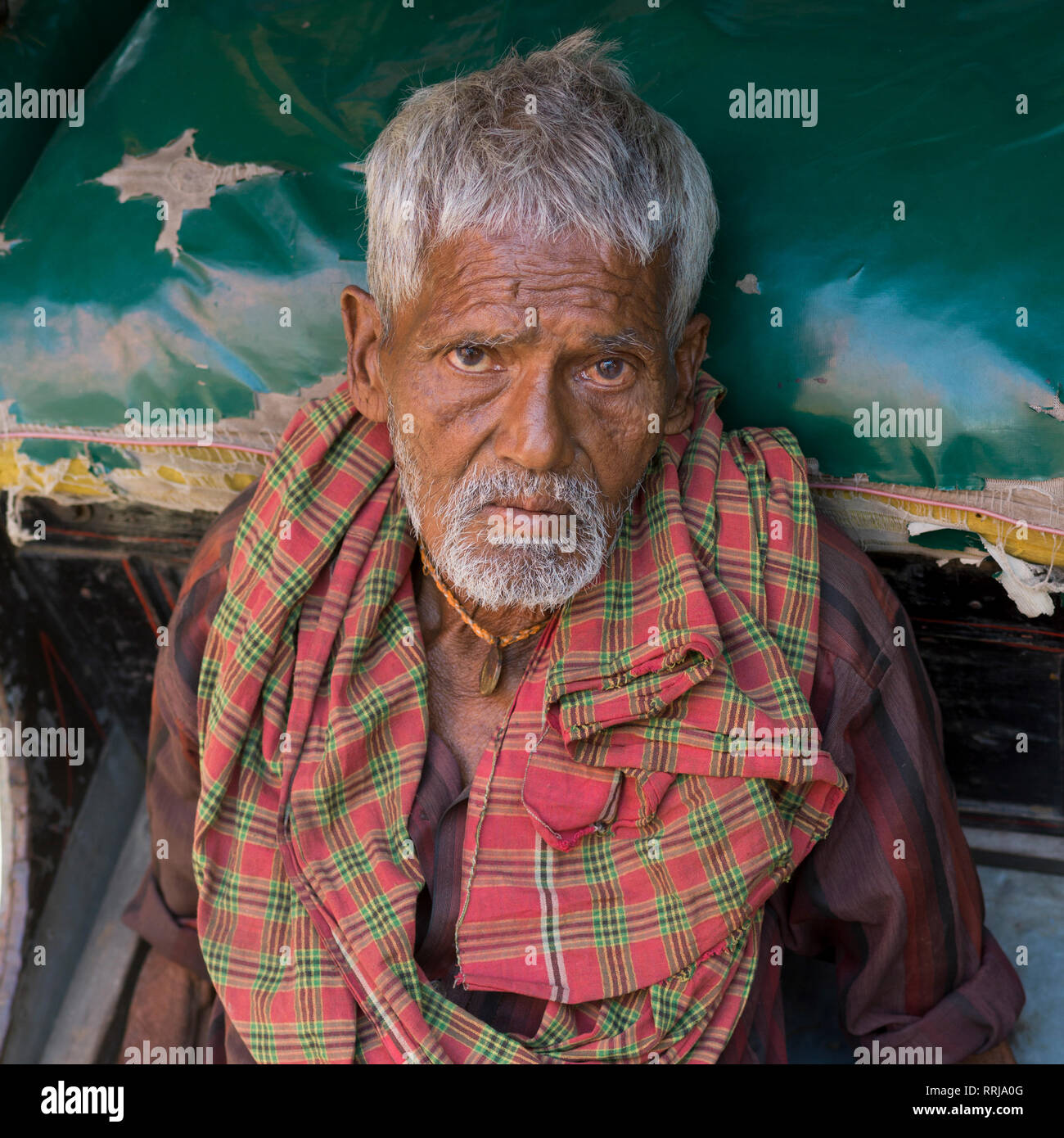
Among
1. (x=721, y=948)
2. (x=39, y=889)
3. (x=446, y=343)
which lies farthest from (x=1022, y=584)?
Result: (x=39, y=889)

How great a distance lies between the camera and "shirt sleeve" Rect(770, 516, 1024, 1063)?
5.17ft

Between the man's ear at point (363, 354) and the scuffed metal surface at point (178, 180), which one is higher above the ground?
the scuffed metal surface at point (178, 180)

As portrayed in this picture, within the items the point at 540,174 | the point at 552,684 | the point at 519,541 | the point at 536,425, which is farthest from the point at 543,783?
the point at 540,174

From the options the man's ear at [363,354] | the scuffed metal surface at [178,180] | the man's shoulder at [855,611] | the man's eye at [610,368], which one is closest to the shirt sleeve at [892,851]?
the man's shoulder at [855,611]

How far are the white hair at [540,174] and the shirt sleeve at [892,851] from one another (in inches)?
20.8

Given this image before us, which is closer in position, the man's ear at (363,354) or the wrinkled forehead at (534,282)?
the wrinkled forehead at (534,282)

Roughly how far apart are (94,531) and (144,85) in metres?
0.84

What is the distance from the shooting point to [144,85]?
190cm

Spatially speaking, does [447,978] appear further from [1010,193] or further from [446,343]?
[1010,193]

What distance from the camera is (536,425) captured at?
4.50 feet

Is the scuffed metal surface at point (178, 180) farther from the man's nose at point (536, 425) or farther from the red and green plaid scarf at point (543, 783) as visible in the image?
the man's nose at point (536, 425)

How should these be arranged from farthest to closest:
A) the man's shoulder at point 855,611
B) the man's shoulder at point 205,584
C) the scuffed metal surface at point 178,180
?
the scuffed metal surface at point 178,180, the man's shoulder at point 205,584, the man's shoulder at point 855,611

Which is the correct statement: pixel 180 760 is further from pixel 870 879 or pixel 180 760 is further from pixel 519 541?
pixel 870 879

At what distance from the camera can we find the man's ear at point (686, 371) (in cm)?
161
